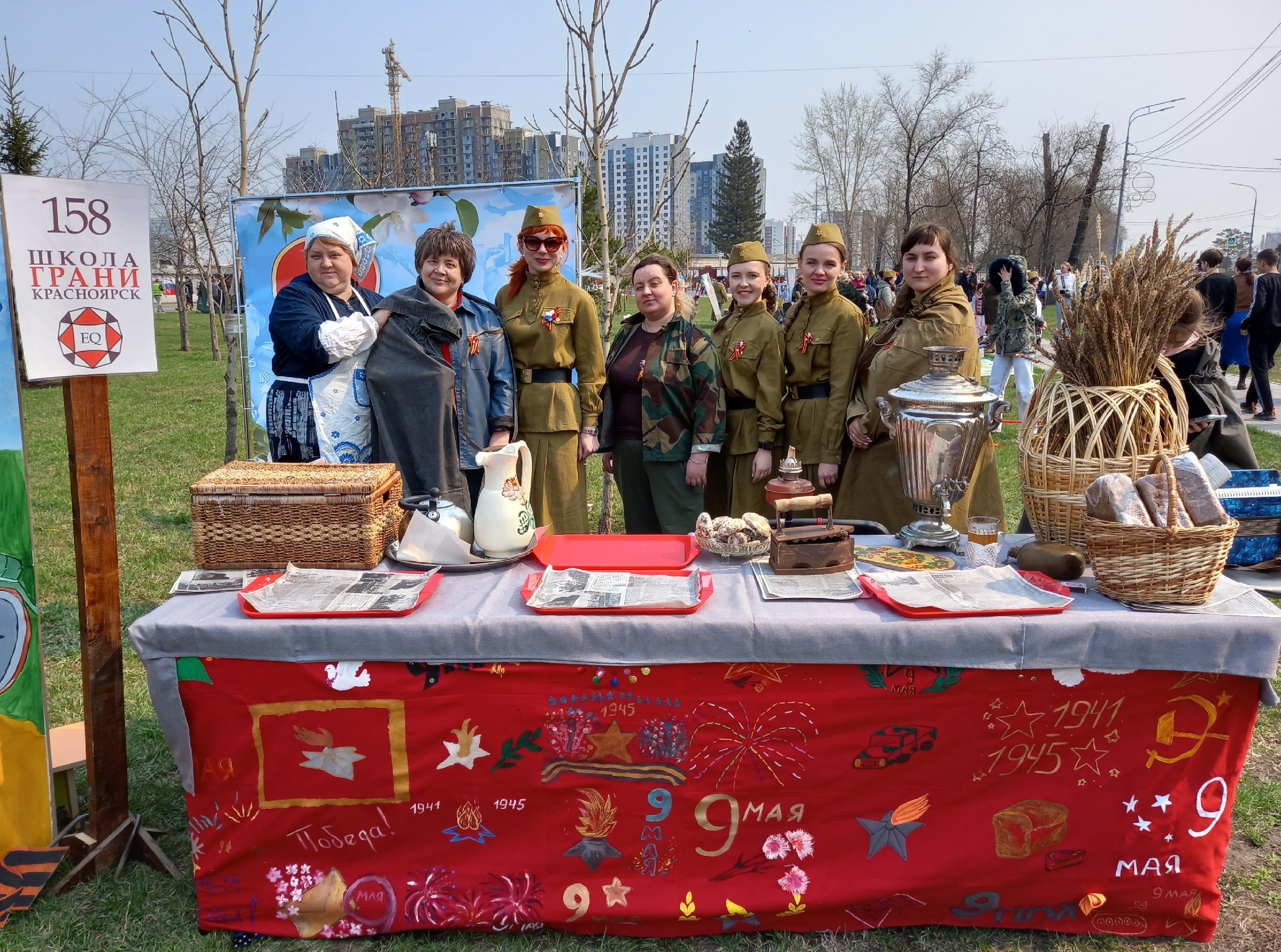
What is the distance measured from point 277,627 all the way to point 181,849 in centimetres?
105

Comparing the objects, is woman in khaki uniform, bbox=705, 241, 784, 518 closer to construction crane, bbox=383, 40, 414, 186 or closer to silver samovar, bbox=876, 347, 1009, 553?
silver samovar, bbox=876, 347, 1009, 553

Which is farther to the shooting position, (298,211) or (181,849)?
(298,211)

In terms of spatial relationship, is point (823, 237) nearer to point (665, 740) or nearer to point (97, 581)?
point (665, 740)

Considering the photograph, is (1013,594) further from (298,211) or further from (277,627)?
(298,211)

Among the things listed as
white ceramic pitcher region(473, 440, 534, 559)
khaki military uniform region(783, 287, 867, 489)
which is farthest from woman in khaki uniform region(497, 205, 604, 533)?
white ceramic pitcher region(473, 440, 534, 559)

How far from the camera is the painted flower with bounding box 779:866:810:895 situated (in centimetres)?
217

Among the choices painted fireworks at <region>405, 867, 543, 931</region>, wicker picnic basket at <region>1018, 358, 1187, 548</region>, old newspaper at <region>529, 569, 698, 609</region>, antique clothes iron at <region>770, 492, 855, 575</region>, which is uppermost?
wicker picnic basket at <region>1018, 358, 1187, 548</region>

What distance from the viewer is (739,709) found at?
2.10 metres

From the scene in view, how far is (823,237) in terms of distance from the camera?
11.8 feet

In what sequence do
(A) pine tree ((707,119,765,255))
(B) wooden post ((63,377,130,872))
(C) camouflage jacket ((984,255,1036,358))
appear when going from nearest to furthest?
(B) wooden post ((63,377,130,872)), (C) camouflage jacket ((984,255,1036,358)), (A) pine tree ((707,119,765,255))

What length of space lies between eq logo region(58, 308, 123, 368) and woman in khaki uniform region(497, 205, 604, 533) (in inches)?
64.7

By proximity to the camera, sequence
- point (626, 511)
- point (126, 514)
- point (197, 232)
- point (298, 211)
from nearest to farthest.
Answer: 1. point (626, 511)
2. point (298, 211)
3. point (126, 514)
4. point (197, 232)

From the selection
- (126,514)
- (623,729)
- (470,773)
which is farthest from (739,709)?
(126,514)

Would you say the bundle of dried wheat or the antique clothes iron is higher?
the bundle of dried wheat
